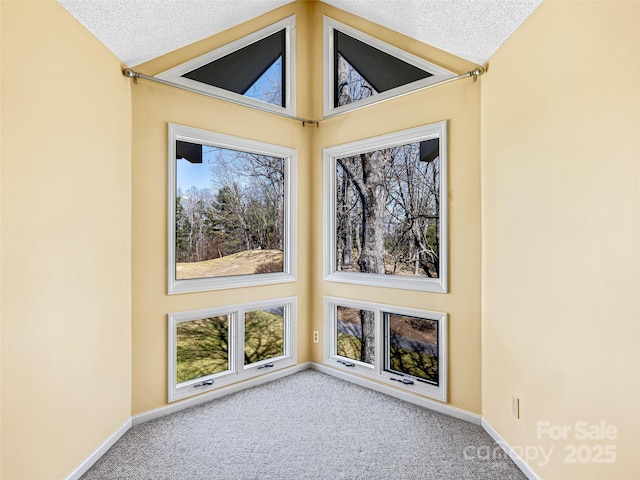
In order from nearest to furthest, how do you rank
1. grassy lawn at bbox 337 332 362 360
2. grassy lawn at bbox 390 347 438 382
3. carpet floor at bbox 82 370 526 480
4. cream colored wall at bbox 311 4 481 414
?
1. carpet floor at bbox 82 370 526 480
2. cream colored wall at bbox 311 4 481 414
3. grassy lawn at bbox 390 347 438 382
4. grassy lawn at bbox 337 332 362 360

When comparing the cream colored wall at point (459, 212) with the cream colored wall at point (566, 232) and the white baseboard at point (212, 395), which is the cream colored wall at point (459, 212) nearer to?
the cream colored wall at point (566, 232)

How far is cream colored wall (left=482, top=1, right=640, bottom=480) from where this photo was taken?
1.40 meters

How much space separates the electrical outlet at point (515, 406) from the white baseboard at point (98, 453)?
2.48m

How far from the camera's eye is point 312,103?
3732 millimetres

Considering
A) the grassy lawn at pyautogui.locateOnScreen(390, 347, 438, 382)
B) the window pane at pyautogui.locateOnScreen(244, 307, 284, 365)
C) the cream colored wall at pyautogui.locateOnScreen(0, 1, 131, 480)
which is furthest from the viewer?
the window pane at pyautogui.locateOnScreen(244, 307, 284, 365)

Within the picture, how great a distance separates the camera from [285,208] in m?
3.63

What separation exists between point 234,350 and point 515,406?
2.15 metres

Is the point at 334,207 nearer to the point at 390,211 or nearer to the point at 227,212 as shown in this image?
the point at 390,211

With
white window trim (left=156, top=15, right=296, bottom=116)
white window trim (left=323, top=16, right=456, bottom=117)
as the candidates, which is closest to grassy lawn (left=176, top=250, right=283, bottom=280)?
white window trim (left=156, top=15, right=296, bottom=116)

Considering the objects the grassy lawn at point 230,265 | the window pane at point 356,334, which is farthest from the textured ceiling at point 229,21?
the window pane at point 356,334

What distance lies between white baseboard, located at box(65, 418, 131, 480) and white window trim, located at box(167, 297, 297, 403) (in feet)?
1.20

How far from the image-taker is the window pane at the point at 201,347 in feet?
9.59

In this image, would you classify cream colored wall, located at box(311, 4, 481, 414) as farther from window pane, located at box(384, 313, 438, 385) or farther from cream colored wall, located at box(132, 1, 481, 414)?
window pane, located at box(384, 313, 438, 385)

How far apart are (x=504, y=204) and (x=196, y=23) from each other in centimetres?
241
